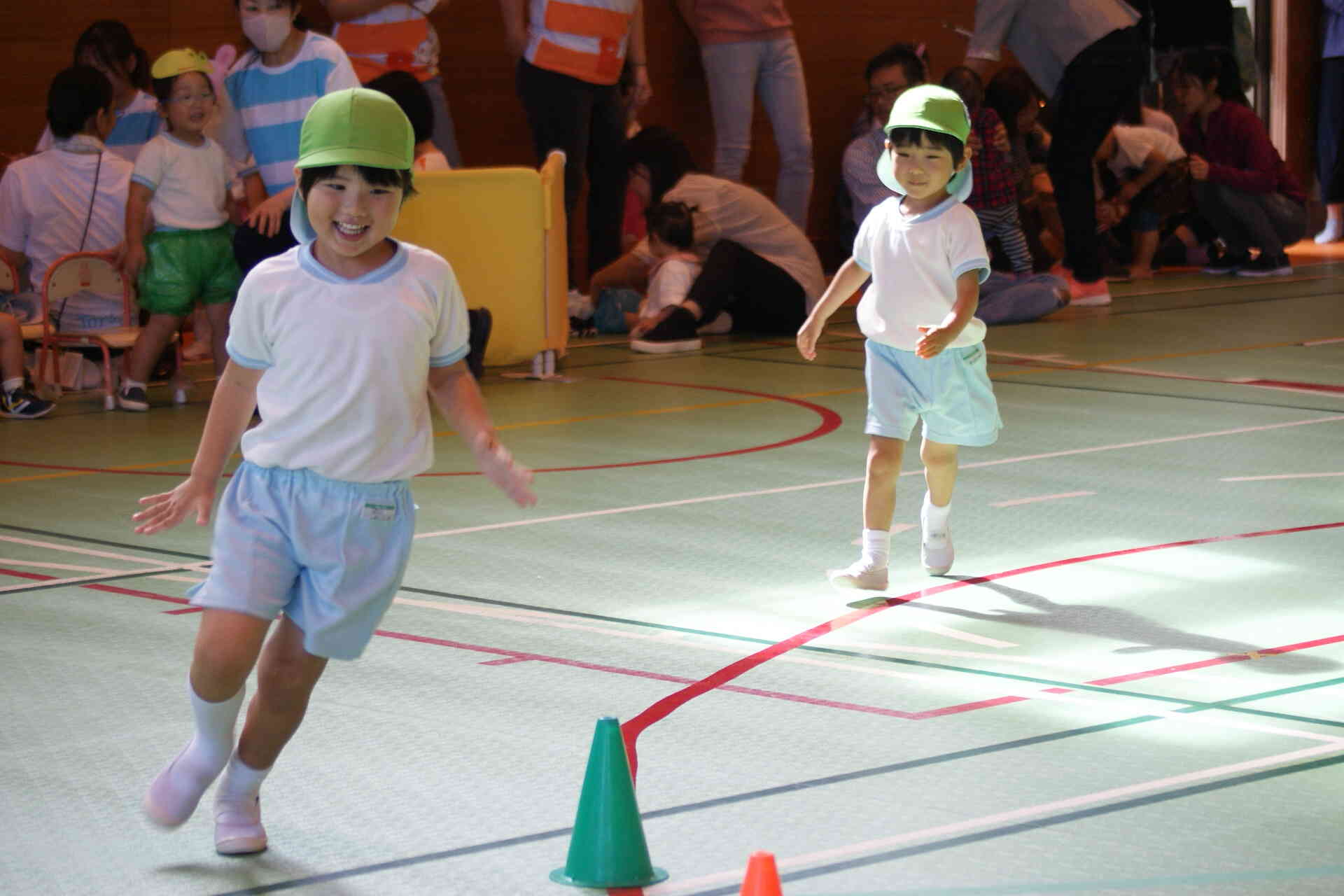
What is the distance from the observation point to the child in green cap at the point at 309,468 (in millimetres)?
2578

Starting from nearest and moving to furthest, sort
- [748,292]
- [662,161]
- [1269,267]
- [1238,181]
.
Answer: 1. [748,292]
2. [662,161]
3. [1238,181]
4. [1269,267]

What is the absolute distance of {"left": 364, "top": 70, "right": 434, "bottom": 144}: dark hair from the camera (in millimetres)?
7078

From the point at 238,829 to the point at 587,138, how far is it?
6.86 metres

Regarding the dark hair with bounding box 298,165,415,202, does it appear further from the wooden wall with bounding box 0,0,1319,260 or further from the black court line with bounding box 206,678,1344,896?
the wooden wall with bounding box 0,0,1319,260

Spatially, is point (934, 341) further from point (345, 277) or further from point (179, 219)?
point (179, 219)

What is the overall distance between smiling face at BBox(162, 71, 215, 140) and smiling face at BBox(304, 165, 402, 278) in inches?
170

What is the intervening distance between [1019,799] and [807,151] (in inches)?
307

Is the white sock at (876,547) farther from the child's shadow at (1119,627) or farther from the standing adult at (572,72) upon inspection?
the standing adult at (572,72)

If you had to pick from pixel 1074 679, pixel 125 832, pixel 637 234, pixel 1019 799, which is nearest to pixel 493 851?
pixel 125 832

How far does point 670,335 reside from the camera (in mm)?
8570

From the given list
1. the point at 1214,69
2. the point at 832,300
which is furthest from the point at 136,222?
the point at 1214,69

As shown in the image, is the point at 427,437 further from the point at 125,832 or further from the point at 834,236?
the point at 834,236

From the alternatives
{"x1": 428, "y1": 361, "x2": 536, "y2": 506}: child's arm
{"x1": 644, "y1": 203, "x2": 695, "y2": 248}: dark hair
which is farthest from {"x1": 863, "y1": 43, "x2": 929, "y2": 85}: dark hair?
{"x1": 428, "y1": 361, "x2": 536, "y2": 506}: child's arm

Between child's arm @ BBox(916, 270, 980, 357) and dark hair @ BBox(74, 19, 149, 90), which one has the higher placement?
dark hair @ BBox(74, 19, 149, 90)
